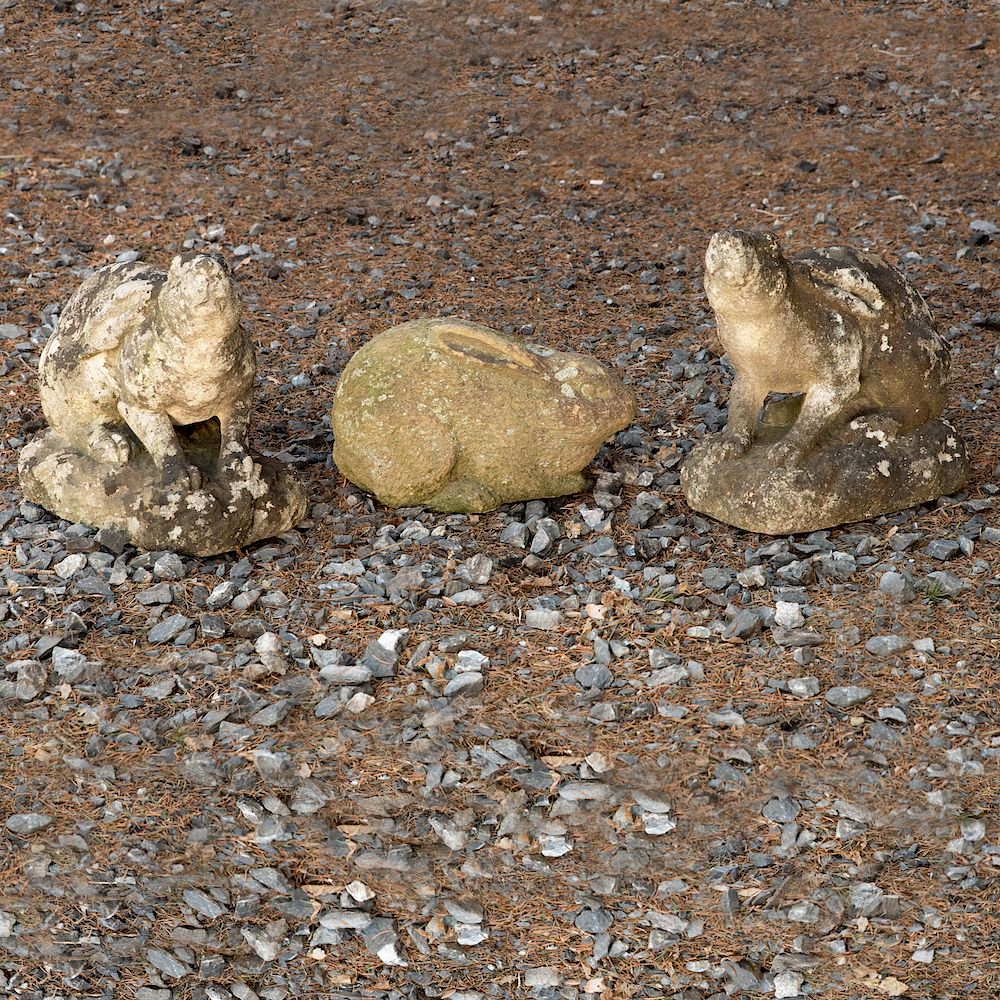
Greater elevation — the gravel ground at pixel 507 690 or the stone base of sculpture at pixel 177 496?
the stone base of sculpture at pixel 177 496

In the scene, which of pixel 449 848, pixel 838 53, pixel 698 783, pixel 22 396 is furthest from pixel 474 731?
pixel 838 53

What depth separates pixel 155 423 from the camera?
5621mm

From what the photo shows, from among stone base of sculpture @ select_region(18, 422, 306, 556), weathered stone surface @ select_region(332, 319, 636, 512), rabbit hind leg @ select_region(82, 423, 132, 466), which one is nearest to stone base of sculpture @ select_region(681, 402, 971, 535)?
weathered stone surface @ select_region(332, 319, 636, 512)

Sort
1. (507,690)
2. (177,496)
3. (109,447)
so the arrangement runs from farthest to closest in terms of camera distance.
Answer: (109,447) < (177,496) < (507,690)

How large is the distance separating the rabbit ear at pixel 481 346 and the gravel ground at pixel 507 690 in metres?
0.64

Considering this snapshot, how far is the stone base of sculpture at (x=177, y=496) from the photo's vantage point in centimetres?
558

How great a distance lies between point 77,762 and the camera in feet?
15.5

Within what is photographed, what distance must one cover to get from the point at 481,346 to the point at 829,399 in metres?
1.46

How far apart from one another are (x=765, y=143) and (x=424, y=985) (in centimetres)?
745

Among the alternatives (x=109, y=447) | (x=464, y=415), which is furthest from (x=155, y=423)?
(x=464, y=415)

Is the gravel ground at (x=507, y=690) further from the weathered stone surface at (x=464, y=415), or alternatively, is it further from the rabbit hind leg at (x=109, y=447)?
the rabbit hind leg at (x=109, y=447)

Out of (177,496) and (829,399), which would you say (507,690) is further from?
(829,399)

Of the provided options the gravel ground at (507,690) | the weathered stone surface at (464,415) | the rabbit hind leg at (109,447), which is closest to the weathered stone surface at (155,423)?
the rabbit hind leg at (109,447)

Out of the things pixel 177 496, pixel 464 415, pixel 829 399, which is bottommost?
pixel 177 496
